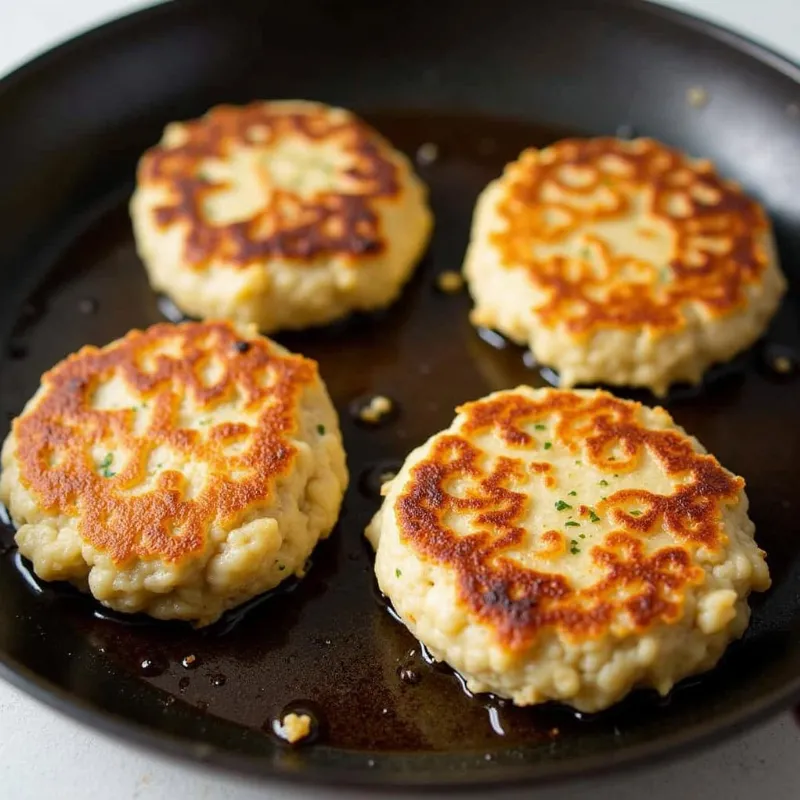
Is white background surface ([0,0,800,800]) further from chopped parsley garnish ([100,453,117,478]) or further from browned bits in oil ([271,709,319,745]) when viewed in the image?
chopped parsley garnish ([100,453,117,478])

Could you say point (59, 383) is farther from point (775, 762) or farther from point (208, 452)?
point (775, 762)

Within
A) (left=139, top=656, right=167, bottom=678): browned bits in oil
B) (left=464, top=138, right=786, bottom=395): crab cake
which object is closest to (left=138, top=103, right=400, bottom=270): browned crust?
(left=464, top=138, right=786, bottom=395): crab cake

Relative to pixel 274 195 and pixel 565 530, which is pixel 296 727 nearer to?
pixel 565 530

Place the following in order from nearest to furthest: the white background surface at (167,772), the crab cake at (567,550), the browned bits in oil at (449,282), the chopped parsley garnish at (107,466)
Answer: the crab cake at (567,550) < the white background surface at (167,772) < the chopped parsley garnish at (107,466) < the browned bits in oil at (449,282)

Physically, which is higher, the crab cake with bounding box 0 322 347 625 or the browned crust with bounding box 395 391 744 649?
the crab cake with bounding box 0 322 347 625

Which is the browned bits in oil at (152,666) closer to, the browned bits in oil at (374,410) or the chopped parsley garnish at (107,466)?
A: the chopped parsley garnish at (107,466)

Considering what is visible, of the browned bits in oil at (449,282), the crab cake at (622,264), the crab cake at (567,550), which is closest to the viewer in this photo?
the crab cake at (567,550)

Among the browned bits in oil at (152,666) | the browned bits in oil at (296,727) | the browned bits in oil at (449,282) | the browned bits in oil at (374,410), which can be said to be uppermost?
the browned bits in oil at (152,666)

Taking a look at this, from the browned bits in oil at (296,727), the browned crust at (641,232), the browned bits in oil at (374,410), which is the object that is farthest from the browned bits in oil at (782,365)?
the browned bits in oil at (296,727)

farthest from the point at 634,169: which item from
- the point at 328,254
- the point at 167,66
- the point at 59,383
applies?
the point at 59,383
